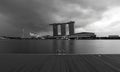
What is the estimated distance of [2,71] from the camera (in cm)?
624

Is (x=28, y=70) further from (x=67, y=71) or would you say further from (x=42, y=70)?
(x=67, y=71)

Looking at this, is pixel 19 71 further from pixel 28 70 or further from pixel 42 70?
pixel 42 70

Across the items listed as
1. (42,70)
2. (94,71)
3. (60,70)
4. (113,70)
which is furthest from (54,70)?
(113,70)

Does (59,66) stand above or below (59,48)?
above

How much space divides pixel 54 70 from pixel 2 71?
3.62 metres

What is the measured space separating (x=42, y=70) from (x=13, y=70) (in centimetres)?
208

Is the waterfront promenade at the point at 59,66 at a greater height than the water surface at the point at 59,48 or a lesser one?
greater

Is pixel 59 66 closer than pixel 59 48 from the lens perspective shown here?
Yes

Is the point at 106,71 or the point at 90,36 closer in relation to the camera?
the point at 106,71

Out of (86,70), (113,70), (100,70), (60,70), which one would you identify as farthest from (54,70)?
(113,70)

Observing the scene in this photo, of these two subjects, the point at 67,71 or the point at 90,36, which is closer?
the point at 67,71

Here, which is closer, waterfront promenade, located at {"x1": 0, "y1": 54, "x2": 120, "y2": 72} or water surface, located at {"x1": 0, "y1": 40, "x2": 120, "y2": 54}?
waterfront promenade, located at {"x1": 0, "y1": 54, "x2": 120, "y2": 72}

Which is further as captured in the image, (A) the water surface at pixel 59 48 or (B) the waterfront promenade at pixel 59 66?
(A) the water surface at pixel 59 48

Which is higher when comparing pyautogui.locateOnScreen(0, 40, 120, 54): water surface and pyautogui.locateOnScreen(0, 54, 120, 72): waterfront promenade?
pyautogui.locateOnScreen(0, 54, 120, 72): waterfront promenade
